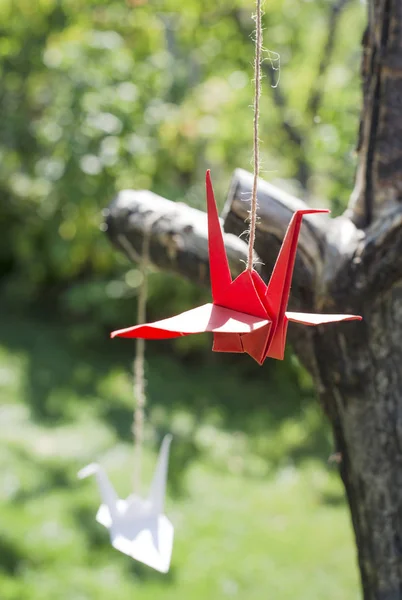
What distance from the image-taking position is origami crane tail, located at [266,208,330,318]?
896 mm

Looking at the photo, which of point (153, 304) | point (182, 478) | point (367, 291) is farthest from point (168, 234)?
point (153, 304)

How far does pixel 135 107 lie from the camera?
15.0 feet

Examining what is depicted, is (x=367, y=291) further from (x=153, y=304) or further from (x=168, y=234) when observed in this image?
(x=153, y=304)

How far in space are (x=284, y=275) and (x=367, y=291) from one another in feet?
1.73

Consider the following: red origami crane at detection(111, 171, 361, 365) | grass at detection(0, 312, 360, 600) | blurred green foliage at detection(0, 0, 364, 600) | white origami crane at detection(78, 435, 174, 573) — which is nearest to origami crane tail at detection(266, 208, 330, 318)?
red origami crane at detection(111, 171, 361, 365)

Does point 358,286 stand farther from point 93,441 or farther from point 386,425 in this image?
point 93,441

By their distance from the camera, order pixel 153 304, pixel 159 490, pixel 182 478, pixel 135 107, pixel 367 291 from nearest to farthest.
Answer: pixel 367 291 < pixel 159 490 < pixel 182 478 < pixel 135 107 < pixel 153 304

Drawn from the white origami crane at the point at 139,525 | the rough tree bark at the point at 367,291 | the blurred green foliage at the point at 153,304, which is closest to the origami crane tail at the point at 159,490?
the white origami crane at the point at 139,525

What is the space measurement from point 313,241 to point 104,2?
161 inches

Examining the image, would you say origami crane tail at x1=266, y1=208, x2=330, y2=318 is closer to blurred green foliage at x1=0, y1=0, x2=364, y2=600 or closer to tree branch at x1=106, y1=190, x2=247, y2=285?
tree branch at x1=106, y1=190, x2=247, y2=285

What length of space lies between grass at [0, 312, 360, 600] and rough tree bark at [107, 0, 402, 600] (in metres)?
1.33

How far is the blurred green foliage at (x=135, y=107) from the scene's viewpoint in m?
4.35

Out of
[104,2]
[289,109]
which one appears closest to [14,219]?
[104,2]

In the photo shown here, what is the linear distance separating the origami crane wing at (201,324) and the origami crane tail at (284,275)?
4 centimetres
